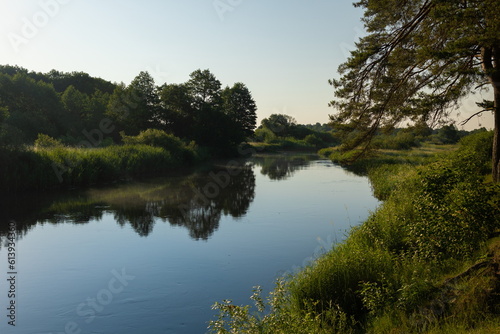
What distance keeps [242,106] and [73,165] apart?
2233 inches

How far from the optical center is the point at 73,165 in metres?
26.0

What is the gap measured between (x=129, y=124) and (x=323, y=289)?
53904mm

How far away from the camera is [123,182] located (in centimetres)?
2991

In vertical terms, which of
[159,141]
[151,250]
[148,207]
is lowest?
[151,250]

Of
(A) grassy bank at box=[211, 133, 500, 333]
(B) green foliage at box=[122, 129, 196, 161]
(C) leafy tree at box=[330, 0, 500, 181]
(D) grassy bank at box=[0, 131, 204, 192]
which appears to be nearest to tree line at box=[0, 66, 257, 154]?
(B) green foliage at box=[122, 129, 196, 161]

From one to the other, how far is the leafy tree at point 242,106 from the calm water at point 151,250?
180 ft

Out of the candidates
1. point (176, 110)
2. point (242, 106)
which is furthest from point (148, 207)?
point (242, 106)

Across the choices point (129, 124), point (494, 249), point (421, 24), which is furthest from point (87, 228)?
point (129, 124)

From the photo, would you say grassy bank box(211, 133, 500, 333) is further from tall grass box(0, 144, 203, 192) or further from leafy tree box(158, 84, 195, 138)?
leafy tree box(158, 84, 195, 138)

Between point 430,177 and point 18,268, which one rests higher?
point 430,177

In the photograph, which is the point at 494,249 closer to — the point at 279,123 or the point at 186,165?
the point at 186,165

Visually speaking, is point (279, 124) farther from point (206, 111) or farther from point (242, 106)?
point (206, 111)

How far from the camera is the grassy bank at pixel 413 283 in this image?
5.92 meters

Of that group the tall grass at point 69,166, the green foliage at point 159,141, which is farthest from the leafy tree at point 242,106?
the tall grass at point 69,166
